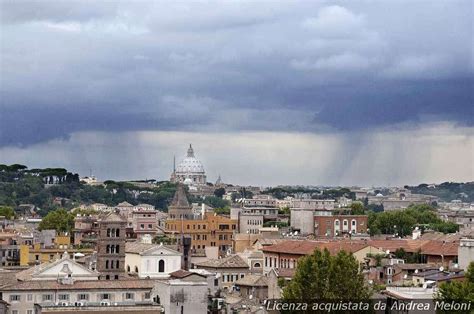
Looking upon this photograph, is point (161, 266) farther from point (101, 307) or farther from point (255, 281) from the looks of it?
point (101, 307)

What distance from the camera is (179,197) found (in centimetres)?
14550

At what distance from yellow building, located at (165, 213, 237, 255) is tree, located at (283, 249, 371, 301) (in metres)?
55.5

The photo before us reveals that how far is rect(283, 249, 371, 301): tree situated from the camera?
158 feet

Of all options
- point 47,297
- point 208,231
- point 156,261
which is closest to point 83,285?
point 47,297

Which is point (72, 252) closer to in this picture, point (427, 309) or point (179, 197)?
point (427, 309)

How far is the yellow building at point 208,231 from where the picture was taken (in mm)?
107125

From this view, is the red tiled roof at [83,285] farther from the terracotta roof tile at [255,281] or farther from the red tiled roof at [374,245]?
the red tiled roof at [374,245]

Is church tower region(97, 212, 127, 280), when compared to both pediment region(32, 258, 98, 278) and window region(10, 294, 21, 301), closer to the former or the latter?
pediment region(32, 258, 98, 278)

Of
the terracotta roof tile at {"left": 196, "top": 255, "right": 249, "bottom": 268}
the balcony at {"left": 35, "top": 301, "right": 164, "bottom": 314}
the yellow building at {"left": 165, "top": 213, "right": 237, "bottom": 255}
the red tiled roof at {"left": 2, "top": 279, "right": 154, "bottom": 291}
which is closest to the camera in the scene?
the balcony at {"left": 35, "top": 301, "right": 164, "bottom": 314}

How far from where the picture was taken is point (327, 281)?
4925 centimetres

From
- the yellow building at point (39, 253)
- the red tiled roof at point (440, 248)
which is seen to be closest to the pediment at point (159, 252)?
the yellow building at point (39, 253)

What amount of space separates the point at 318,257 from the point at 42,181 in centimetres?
15140

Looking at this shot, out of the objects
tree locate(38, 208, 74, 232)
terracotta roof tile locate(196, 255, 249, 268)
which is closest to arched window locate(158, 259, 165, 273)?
terracotta roof tile locate(196, 255, 249, 268)

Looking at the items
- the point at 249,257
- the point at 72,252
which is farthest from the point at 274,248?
the point at 72,252
